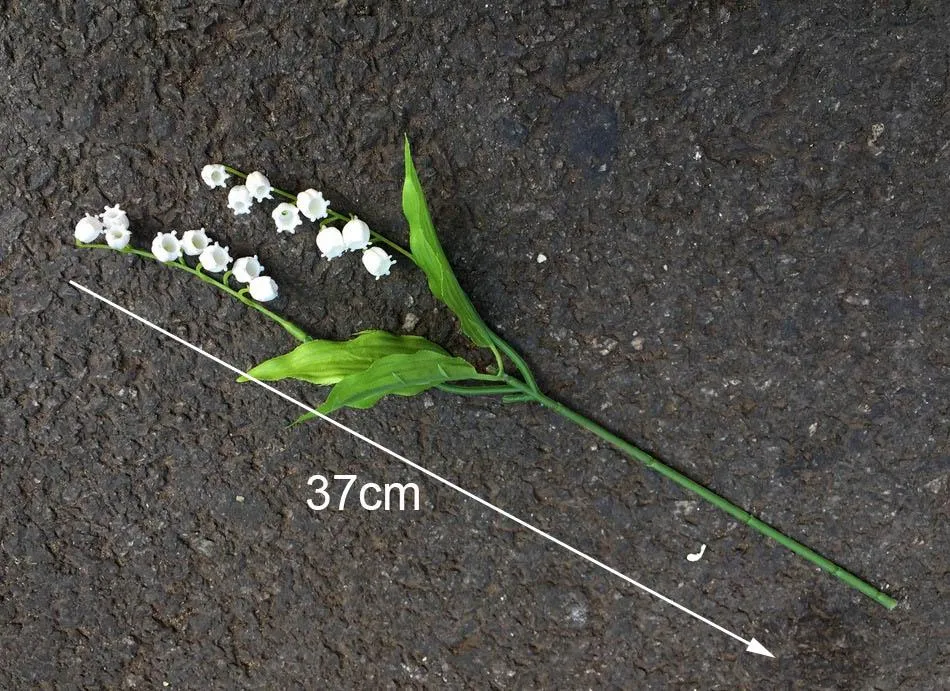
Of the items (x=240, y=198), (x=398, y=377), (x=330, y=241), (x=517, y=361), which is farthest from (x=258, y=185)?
(x=517, y=361)

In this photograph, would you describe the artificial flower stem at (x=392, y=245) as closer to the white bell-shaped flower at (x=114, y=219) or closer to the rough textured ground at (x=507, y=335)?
the rough textured ground at (x=507, y=335)

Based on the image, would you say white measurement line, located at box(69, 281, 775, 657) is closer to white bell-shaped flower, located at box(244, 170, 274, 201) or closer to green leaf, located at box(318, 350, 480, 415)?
green leaf, located at box(318, 350, 480, 415)

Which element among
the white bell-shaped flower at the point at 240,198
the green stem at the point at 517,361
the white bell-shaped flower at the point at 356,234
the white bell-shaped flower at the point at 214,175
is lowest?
the green stem at the point at 517,361

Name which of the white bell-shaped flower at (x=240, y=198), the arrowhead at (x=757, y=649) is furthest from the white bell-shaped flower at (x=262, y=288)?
the arrowhead at (x=757, y=649)

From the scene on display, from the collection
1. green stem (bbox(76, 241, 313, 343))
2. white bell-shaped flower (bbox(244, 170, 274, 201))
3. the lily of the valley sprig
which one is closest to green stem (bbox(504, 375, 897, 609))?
the lily of the valley sprig

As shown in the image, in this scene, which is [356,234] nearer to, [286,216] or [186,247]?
[286,216]

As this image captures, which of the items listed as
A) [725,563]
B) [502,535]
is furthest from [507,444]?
[725,563]

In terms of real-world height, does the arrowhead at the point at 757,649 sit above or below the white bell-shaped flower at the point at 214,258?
below
